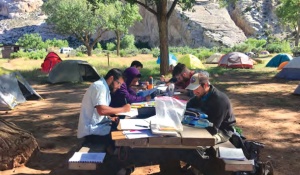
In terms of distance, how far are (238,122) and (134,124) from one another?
5027 mm

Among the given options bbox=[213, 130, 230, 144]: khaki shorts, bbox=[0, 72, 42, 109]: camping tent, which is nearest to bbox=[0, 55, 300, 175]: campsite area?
bbox=[0, 72, 42, 109]: camping tent

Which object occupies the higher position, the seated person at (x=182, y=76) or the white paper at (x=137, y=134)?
the seated person at (x=182, y=76)

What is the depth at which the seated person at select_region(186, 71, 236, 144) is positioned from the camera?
4.36 metres

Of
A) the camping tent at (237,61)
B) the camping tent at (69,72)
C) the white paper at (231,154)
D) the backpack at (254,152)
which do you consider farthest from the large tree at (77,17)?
the white paper at (231,154)

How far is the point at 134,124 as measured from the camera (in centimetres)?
399

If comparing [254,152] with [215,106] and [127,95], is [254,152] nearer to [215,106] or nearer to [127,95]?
[215,106]

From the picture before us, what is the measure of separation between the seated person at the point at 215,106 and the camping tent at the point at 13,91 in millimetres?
7530

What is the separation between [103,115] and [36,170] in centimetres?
158

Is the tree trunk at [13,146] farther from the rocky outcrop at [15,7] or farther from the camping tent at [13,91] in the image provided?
the rocky outcrop at [15,7]

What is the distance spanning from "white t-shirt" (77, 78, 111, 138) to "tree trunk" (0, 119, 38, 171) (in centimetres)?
129

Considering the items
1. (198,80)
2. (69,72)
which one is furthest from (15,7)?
(198,80)

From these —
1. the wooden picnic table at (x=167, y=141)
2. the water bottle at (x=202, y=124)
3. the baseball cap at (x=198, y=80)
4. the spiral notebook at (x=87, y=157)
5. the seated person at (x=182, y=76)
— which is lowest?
the spiral notebook at (x=87, y=157)

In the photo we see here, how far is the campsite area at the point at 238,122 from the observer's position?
5738 mm

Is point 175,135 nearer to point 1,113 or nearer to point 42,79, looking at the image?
point 1,113
